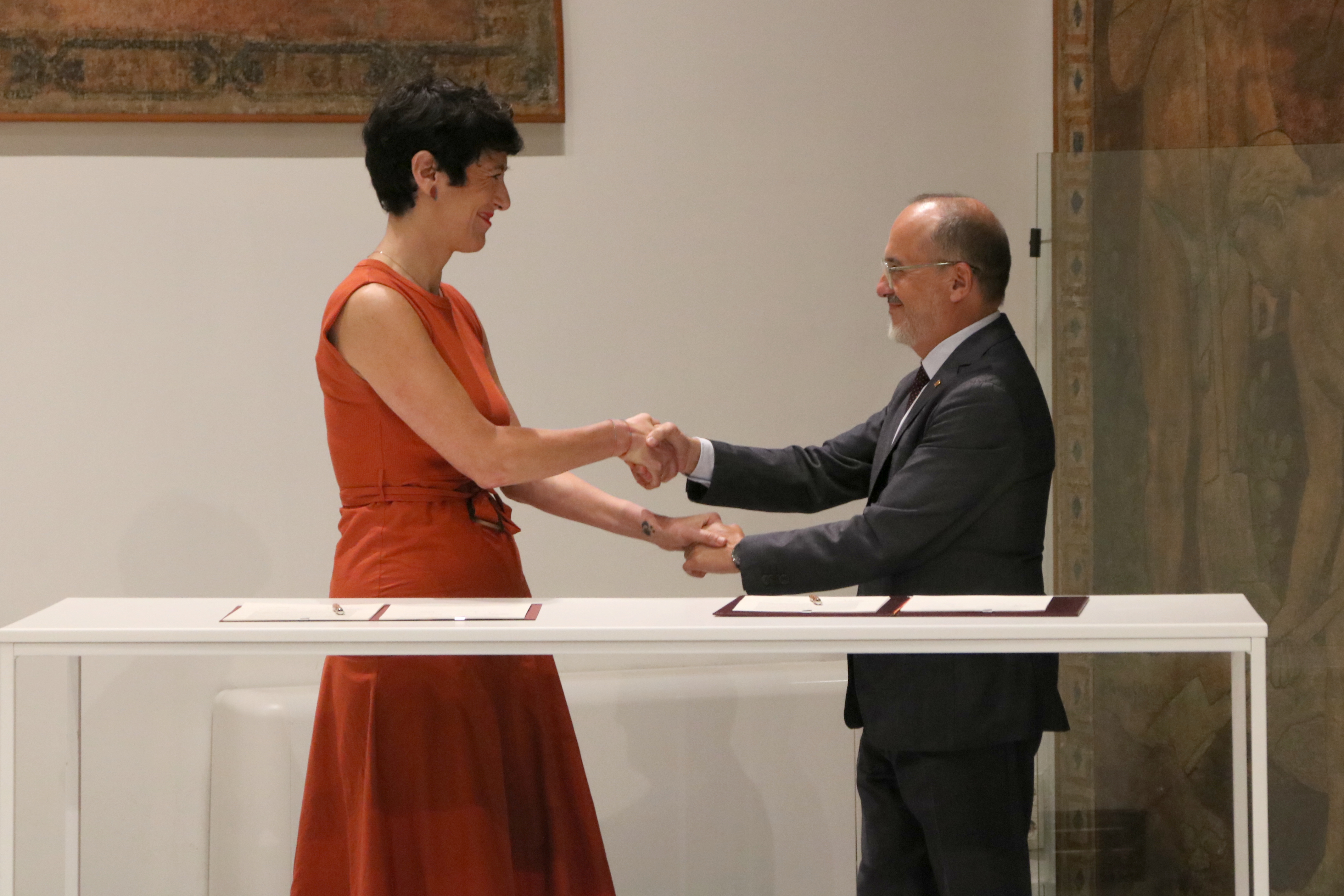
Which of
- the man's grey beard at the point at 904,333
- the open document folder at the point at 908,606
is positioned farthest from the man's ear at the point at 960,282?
the open document folder at the point at 908,606

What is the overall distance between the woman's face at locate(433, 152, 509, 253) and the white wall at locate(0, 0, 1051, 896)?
1285 mm

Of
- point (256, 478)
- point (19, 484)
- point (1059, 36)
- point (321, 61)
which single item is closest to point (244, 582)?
point (256, 478)

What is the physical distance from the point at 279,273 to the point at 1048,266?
196cm

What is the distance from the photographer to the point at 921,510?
224 cm

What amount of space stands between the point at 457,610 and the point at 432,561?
0.73 feet

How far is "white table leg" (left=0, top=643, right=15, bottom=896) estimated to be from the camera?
1873 mm

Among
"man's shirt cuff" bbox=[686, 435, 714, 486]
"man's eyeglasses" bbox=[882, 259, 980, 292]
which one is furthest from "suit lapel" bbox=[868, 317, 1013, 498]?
"man's shirt cuff" bbox=[686, 435, 714, 486]

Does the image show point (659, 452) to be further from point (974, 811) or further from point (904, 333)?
point (974, 811)

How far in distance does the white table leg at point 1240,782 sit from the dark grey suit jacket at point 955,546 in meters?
0.30

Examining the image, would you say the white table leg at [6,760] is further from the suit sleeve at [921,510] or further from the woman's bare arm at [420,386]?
the suit sleeve at [921,510]

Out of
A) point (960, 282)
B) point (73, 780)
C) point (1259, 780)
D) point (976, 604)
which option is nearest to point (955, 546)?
point (976, 604)

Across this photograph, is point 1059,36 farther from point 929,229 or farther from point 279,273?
point 279,273

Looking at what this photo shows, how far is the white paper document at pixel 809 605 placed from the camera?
2027 millimetres

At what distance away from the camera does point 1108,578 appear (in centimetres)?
315
